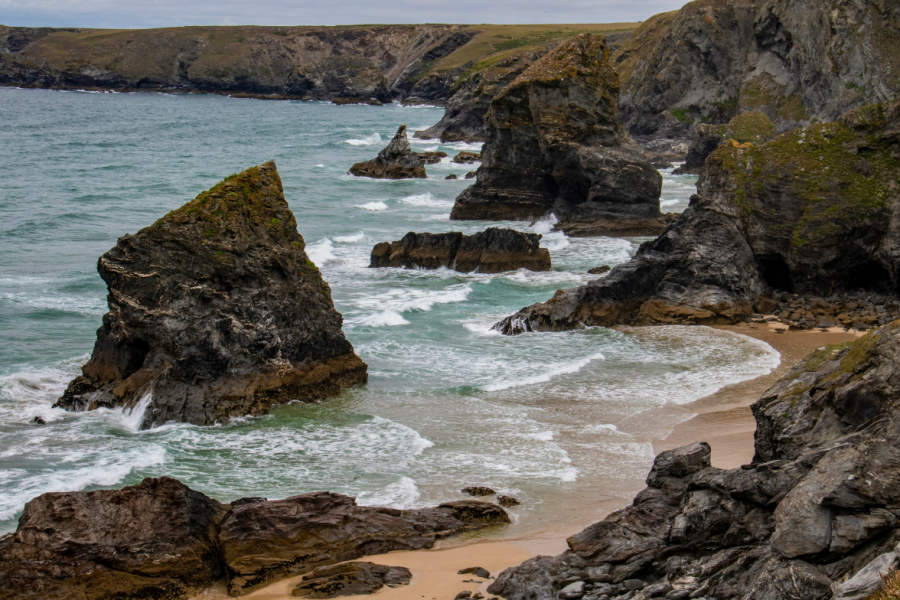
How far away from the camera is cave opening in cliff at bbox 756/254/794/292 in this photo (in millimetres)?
23641

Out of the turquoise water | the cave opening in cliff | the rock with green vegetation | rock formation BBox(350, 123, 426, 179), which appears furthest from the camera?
rock formation BBox(350, 123, 426, 179)

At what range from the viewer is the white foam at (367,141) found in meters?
82.9

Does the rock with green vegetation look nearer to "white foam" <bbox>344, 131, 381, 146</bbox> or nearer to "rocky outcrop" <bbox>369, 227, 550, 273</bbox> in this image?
"rocky outcrop" <bbox>369, 227, 550, 273</bbox>

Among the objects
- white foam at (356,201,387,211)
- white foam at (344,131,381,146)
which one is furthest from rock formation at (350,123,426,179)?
white foam at (344,131,381,146)

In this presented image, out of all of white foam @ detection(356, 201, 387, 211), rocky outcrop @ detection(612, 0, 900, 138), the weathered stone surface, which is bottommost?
the weathered stone surface

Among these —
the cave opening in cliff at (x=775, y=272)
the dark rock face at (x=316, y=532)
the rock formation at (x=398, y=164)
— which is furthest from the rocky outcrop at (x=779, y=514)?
the rock formation at (x=398, y=164)

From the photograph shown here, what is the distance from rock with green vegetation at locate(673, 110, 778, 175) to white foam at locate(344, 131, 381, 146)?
35.6 metres

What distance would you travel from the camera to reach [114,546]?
9.14 m

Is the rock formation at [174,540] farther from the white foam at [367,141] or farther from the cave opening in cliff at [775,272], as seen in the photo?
the white foam at [367,141]

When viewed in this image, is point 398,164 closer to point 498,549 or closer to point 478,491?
point 478,491

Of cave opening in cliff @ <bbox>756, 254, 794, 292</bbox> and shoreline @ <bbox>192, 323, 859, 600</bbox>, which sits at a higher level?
cave opening in cliff @ <bbox>756, 254, 794, 292</bbox>

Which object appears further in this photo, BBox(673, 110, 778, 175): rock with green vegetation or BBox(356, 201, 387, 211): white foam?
BBox(673, 110, 778, 175): rock with green vegetation

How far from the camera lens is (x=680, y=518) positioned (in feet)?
29.0

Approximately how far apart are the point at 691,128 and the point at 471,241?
4936cm
